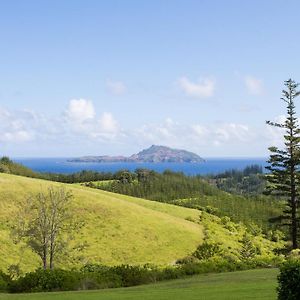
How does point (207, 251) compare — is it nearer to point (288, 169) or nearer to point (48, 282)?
point (288, 169)

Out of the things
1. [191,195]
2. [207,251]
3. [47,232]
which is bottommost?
[207,251]

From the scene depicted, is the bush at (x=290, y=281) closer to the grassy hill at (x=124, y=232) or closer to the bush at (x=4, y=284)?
the bush at (x=4, y=284)

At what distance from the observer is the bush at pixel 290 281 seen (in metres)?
14.5

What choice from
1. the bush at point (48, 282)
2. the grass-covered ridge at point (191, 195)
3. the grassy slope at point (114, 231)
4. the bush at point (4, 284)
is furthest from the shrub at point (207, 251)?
the bush at point (48, 282)

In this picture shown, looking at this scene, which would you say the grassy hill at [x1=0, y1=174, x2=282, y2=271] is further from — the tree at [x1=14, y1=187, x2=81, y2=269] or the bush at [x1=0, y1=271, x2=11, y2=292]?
the bush at [x1=0, y1=271, x2=11, y2=292]

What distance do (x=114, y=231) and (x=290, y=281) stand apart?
45.9 metres

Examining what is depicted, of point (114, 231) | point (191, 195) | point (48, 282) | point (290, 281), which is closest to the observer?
point (290, 281)

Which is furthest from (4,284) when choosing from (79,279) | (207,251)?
(207,251)

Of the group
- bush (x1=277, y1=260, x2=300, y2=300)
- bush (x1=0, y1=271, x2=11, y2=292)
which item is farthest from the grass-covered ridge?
bush (x1=277, y1=260, x2=300, y2=300)

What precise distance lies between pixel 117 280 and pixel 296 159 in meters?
26.9

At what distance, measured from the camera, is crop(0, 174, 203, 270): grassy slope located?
169 feet

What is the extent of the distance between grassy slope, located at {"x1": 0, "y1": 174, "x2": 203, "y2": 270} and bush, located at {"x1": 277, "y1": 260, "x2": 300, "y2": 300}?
35.5m

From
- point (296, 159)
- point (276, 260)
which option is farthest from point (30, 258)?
point (296, 159)

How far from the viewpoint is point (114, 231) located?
195 ft
